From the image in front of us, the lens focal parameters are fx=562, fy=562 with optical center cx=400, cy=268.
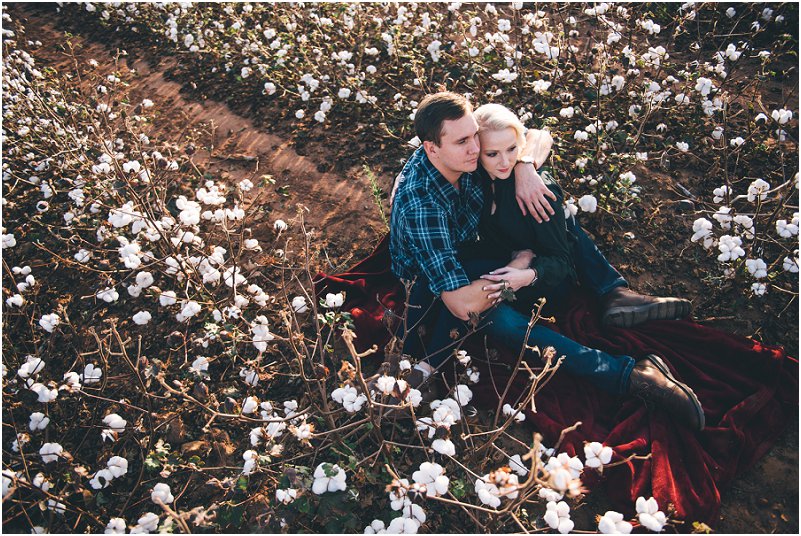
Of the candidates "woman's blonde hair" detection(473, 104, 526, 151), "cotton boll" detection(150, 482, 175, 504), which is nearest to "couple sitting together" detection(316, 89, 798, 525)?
"woman's blonde hair" detection(473, 104, 526, 151)

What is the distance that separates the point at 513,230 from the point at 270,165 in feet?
7.15

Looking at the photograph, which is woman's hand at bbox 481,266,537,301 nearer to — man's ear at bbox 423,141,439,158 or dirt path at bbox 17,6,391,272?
man's ear at bbox 423,141,439,158

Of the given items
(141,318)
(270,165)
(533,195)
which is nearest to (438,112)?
(533,195)

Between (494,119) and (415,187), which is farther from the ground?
(494,119)

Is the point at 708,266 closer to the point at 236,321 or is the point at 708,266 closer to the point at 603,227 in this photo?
the point at 603,227

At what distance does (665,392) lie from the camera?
97.5 inches

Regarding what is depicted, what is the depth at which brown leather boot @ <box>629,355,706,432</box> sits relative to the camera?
2.44 meters

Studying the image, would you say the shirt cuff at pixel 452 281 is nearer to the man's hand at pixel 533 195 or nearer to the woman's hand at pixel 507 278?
the woman's hand at pixel 507 278

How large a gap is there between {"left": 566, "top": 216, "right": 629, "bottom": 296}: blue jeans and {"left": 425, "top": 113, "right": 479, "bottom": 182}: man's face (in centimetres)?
77

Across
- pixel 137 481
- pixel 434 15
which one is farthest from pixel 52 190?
pixel 434 15

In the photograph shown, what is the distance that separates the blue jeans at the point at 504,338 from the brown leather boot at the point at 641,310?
30 cm

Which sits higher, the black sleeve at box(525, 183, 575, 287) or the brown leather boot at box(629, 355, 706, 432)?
the black sleeve at box(525, 183, 575, 287)

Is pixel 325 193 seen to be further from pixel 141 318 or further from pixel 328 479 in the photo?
pixel 328 479

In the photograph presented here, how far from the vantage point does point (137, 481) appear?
8.40 feet
